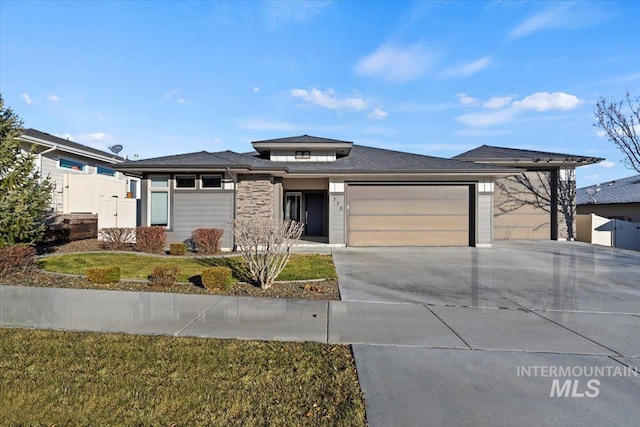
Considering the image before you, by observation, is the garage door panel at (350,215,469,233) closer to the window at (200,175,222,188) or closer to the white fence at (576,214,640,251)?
the window at (200,175,222,188)

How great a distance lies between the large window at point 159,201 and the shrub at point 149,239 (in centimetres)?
108

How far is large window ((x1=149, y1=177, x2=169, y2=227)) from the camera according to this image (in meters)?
11.9

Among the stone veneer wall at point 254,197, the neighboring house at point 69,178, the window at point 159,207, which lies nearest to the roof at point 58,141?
the neighboring house at point 69,178

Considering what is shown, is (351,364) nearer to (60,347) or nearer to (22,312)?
(60,347)

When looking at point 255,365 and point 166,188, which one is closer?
point 255,365

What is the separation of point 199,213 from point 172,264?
3.50 meters

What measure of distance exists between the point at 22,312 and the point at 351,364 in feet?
17.1

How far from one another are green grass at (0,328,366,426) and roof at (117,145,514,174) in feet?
26.9

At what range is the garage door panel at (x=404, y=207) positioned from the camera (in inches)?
519

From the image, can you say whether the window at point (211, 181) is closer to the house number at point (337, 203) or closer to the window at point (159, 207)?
the window at point (159, 207)

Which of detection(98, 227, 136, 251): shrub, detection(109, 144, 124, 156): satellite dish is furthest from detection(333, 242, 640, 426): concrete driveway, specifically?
detection(109, 144, 124, 156): satellite dish

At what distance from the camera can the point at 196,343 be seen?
377cm

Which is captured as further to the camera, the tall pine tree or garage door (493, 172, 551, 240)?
garage door (493, 172, 551, 240)

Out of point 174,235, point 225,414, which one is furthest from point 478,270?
point 174,235
